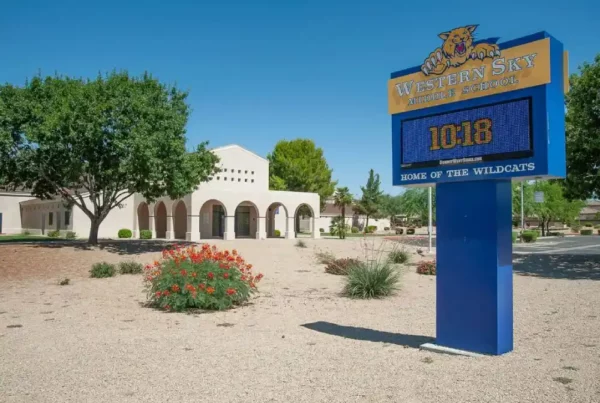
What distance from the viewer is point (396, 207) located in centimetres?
8512

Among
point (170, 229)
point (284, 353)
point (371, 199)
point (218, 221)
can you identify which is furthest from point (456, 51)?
point (371, 199)

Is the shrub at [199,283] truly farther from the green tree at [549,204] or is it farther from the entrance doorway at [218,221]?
the green tree at [549,204]

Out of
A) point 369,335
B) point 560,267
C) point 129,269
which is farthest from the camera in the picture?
point 560,267

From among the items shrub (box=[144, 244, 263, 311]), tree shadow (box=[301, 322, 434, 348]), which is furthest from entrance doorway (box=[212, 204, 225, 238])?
tree shadow (box=[301, 322, 434, 348])

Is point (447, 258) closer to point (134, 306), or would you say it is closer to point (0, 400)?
point (0, 400)

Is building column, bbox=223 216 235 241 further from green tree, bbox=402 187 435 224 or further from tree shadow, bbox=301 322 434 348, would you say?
green tree, bbox=402 187 435 224

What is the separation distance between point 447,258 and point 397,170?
1501 millimetres

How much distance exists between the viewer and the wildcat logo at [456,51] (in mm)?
7082

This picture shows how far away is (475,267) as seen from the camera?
7.24 metres

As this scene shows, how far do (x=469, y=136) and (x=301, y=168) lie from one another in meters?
52.1

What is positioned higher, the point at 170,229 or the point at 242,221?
the point at 242,221

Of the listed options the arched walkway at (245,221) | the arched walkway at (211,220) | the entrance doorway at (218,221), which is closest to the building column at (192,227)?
the arched walkway at (211,220)

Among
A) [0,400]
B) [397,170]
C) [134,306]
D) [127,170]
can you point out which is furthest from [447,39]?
[127,170]

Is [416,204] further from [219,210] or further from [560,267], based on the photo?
[560,267]
